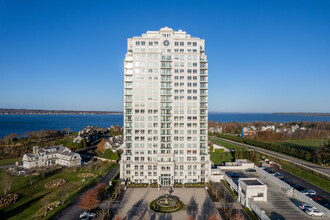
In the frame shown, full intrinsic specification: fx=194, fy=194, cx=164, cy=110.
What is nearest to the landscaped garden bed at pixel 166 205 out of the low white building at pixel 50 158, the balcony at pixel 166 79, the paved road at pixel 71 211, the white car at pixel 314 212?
the paved road at pixel 71 211

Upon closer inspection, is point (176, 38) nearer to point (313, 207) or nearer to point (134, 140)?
point (134, 140)

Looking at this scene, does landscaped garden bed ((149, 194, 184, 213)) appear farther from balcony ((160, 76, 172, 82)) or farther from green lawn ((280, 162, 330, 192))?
green lawn ((280, 162, 330, 192))

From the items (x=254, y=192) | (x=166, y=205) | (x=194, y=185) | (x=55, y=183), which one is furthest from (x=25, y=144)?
(x=254, y=192)

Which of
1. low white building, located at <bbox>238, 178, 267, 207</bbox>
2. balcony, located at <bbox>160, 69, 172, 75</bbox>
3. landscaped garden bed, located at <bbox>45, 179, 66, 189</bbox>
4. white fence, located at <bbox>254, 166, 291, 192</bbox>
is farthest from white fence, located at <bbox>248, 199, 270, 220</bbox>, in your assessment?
landscaped garden bed, located at <bbox>45, 179, 66, 189</bbox>

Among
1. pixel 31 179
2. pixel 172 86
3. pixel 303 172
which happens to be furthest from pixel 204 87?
pixel 31 179

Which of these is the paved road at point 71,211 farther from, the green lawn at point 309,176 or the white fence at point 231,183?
the green lawn at point 309,176
